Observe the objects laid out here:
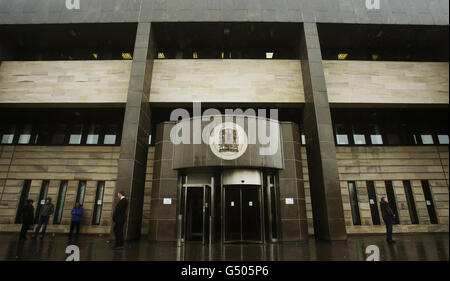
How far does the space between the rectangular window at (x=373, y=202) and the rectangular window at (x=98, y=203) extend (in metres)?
17.2

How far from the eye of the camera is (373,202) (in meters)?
15.2

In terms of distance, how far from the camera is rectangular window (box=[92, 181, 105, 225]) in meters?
14.8

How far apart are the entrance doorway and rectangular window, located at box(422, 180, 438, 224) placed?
14.3 metres

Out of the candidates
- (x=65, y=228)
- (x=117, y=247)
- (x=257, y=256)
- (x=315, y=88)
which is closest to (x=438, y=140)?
(x=315, y=88)

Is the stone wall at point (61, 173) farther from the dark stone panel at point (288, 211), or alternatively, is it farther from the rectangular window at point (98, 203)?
the dark stone panel at point (288, 211)

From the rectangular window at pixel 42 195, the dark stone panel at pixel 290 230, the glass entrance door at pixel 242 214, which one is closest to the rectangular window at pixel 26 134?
the rectangular window at pixel 42 195

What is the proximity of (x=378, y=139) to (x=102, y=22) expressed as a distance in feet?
65.6

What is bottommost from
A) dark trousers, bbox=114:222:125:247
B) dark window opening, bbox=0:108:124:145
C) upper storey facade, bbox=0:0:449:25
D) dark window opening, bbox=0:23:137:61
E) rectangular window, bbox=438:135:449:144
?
dark trousers, bbox=114:222:125:247

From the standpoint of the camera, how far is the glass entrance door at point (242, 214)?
1093 cm

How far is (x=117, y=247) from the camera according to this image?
8.87 meters

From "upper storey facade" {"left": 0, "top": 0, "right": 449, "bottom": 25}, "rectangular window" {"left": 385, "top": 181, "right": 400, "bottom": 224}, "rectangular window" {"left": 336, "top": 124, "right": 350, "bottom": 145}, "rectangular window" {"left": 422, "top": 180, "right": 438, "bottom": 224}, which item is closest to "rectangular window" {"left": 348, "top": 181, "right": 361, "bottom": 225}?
"rectangular window" {"left": 385, "top": 181, "right": 400, "bottom": 224}

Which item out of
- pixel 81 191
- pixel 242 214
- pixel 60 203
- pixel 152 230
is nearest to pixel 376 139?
pixel 242 214

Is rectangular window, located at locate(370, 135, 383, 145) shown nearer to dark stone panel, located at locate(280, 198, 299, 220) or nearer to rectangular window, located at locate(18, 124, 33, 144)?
dark stone panel, located at locate(280, 198, 299, 220)
